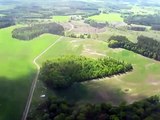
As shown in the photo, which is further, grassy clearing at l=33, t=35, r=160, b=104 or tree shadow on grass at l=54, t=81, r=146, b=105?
grassy clearing at l=33, t=35, r=160, b=104

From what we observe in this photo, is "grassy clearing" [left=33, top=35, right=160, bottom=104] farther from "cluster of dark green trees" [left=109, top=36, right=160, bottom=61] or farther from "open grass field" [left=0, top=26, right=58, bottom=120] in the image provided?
"open grass field" [left=0, top=26, right=58, bottom=120]

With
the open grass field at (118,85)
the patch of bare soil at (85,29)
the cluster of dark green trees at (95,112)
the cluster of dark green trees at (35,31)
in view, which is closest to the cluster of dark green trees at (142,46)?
the open grass field at (118,85)

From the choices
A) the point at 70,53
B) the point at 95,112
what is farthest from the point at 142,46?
the point at 95,112

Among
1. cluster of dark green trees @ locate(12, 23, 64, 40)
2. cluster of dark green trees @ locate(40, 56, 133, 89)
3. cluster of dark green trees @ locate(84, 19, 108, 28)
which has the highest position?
cluster of dark green trees @ locate(40, 56, 133, 89)

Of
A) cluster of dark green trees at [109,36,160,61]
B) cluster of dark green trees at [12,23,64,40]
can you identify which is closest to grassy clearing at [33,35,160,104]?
cluster of dark green trees at [109,36,160,61]

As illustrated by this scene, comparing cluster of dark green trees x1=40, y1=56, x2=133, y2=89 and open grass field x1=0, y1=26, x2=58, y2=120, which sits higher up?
cluster of dark green trees x1=40, y1=56, x2=133, y2=89

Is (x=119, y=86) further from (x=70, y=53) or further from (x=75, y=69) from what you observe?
(x=70, y=53)

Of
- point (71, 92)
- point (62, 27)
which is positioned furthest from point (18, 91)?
point (62, 27)

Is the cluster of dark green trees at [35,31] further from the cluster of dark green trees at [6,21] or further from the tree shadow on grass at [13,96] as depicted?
the tree shadow on grass at [13,96]

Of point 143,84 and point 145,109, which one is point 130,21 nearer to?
point 143,84
